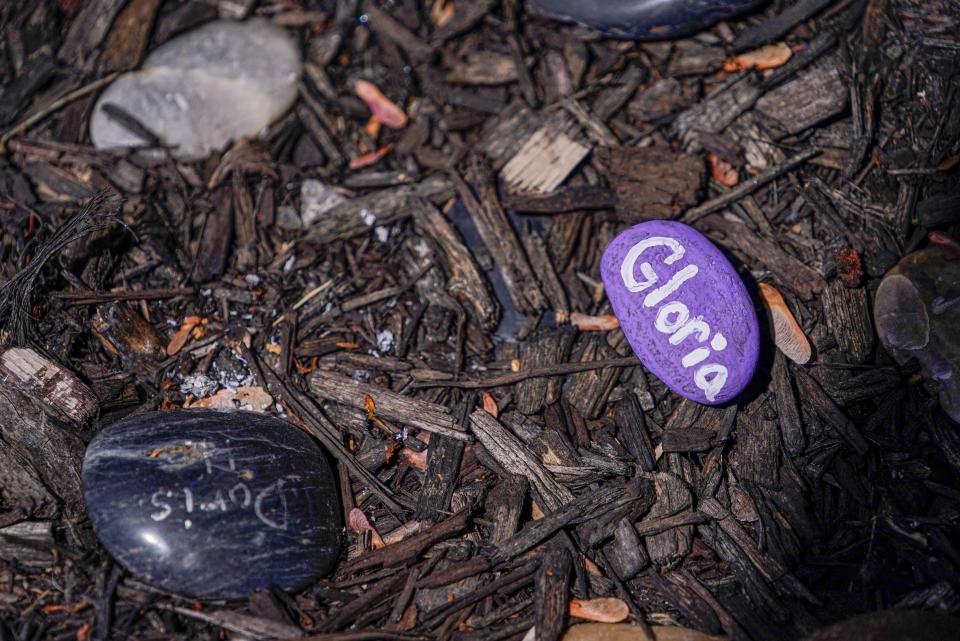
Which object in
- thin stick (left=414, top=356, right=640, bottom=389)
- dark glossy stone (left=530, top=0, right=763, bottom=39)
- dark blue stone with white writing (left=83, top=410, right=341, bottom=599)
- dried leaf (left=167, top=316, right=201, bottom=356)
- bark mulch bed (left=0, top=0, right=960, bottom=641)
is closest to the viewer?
dark blue stone with white writing (left=83, top=410, right=341, bottom=599)

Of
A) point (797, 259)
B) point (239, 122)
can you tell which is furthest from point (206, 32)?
point (797, 259)

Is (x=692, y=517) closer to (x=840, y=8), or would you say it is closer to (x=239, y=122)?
(x=840, y=8)

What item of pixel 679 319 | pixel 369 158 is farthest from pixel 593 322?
pixel 369 158

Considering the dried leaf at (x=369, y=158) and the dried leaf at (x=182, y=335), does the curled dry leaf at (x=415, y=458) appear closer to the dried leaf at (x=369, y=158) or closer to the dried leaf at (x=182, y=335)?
the dried leaf at (x=182, y=335)

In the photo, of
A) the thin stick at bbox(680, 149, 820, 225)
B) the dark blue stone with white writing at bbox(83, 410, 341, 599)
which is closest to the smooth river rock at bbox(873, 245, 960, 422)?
the thin stick at bbox(680, 149, 820, 225)

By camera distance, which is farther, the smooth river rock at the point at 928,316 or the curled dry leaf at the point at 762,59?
the curled dry leaf at the point at 762,59

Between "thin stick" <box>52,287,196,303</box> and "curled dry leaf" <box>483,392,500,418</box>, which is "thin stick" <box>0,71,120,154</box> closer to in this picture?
"thin stick" <box>52,287,196,303</box>

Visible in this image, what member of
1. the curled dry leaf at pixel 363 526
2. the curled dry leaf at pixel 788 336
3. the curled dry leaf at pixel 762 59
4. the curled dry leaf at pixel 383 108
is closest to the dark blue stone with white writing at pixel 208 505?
the curled dry leaf at pixel 363 526
